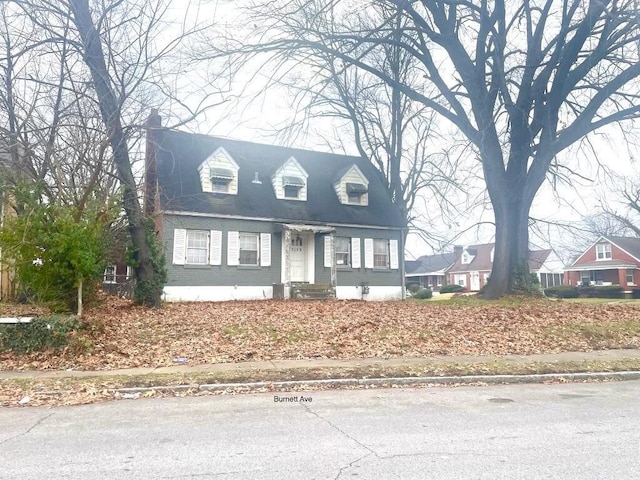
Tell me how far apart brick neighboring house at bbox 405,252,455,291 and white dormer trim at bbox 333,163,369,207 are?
4101cm

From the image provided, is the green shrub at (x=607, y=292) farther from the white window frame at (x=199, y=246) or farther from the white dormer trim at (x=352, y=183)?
the white window frame at (x=199, y=246)

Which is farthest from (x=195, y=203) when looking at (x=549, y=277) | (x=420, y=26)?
(x=549, y=277)

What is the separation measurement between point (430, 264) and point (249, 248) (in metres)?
52.3

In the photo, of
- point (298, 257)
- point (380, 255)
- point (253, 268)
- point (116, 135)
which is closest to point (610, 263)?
point (380, 255)

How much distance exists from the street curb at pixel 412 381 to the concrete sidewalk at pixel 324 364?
88 centimetres

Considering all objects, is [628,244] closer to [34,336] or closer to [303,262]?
[303,262]

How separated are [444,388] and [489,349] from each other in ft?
11.7

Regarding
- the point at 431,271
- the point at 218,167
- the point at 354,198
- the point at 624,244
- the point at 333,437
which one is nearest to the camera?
the point at 333,437

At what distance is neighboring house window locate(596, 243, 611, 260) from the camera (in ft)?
171

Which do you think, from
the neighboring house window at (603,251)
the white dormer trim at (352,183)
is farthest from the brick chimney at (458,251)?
the white dormer trim at (352,183)

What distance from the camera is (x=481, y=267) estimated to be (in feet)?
201

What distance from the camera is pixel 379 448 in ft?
16.3

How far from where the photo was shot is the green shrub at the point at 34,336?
10.0 meters

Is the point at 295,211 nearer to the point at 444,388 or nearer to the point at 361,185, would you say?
the point at 361,185
